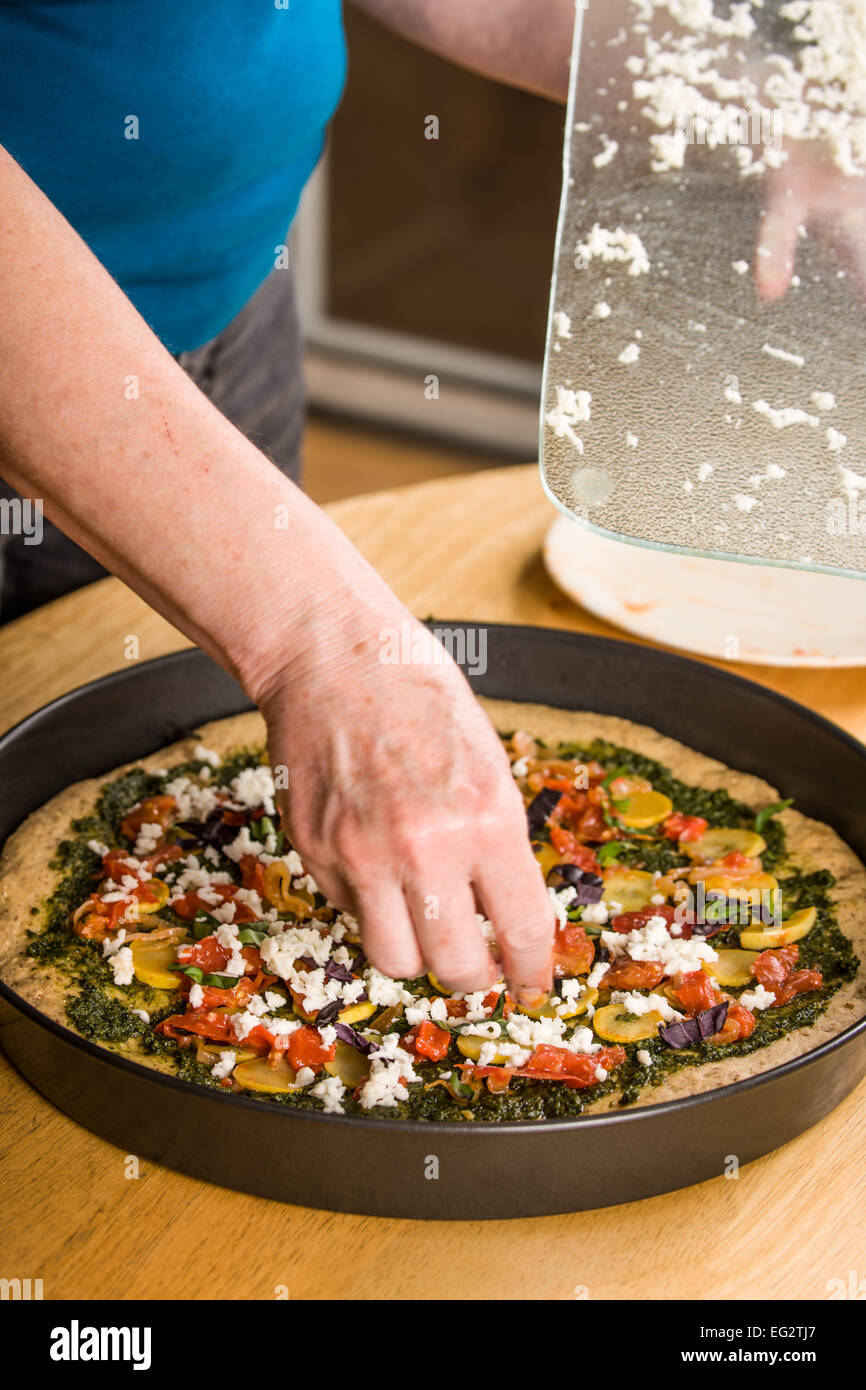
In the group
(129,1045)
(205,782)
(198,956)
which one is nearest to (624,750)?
(205,782)

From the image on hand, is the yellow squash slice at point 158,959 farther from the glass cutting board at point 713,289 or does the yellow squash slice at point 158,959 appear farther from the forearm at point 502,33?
the forearm at point 502,33

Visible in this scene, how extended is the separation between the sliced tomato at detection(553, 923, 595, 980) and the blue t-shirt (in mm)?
968

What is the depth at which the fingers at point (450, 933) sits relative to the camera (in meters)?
0.98

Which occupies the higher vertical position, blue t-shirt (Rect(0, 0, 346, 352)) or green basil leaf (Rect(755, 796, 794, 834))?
blue t-shirt (Rect(0, 0, 346, 352))

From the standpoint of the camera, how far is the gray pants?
207 centimetres

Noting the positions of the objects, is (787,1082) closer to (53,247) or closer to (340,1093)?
(340,1093)

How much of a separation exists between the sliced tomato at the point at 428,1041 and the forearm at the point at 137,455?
41cm

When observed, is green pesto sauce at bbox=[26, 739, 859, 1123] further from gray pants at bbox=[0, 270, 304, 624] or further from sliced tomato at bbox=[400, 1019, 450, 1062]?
gray pants at bbox=[0, 270, 304, 624]

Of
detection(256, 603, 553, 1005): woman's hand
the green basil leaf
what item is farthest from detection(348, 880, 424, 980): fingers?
the green basil leaf

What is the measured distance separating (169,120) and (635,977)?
42.1 inches

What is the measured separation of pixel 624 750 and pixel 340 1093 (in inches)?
28.1

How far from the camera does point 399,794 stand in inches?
37.9

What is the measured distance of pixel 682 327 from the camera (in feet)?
3.80
